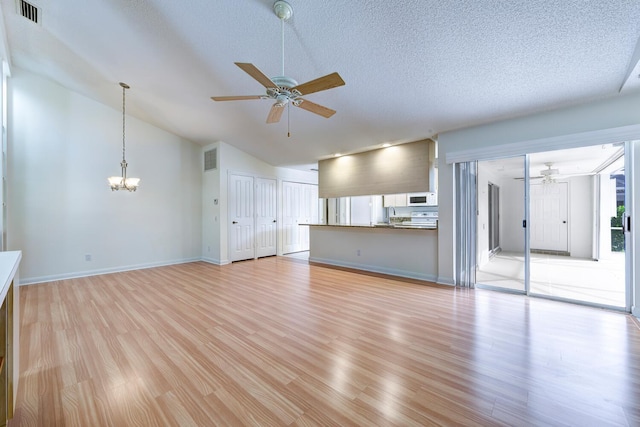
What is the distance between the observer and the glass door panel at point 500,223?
4.64 m

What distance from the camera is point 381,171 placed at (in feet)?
17.2

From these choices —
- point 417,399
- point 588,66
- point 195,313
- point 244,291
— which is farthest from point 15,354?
point 588,66

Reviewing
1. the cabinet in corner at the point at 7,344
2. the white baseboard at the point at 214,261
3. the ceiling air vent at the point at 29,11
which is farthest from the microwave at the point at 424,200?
the ceiling air vent at the point at 29,11

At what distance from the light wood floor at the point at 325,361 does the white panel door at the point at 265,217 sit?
3.24 m

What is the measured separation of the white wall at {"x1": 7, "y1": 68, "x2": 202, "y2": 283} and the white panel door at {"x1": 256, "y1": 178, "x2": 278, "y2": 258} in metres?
1.70

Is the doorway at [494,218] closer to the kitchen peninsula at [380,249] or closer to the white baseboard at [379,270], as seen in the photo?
the kitchen peninsula at [380,249]

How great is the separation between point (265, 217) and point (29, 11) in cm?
511

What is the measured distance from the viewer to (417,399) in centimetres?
168

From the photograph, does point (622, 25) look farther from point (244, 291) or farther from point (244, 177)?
point (244, 177)

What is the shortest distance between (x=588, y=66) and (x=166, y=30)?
4.42 metres

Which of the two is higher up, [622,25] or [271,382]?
[622,25]

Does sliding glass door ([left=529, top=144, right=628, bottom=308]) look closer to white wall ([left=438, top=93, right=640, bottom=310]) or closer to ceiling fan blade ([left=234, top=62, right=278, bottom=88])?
white wall ([left=438, top=93, right=640, bottom=310])

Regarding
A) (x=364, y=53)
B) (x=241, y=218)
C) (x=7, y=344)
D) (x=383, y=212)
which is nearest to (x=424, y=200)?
(x=383, y=212)

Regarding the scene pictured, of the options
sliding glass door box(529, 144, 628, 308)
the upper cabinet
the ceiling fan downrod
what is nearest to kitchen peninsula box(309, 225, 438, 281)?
the upper cabinet
